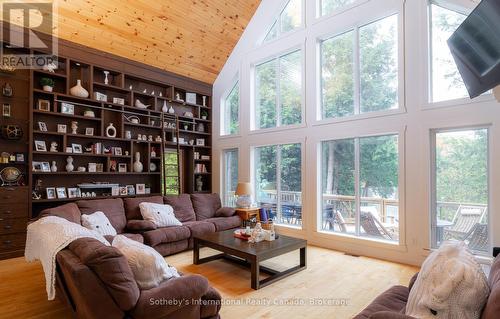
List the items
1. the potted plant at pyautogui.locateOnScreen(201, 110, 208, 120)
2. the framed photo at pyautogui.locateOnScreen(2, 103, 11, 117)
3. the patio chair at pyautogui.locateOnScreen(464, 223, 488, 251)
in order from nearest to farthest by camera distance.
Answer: the patio chair at pyautogui.locateOnScreen(464, 223, 488, 251)
the framed photo at pyautogui.locateOnScreen(2, 103, 11, 117)
the potted plant at pyautogui.locateOnScreen(201, 110, 208, 120)

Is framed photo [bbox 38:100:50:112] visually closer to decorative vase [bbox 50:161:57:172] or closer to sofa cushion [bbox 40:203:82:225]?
decorative vase [bbox 50:161:57:172]

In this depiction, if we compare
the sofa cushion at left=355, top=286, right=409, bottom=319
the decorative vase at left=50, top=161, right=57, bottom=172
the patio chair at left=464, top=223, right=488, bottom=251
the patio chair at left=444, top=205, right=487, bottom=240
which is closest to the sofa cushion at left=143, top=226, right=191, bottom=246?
the decorative vase at left=50, top=161, right=57, bottom=172

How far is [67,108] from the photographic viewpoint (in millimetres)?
4926

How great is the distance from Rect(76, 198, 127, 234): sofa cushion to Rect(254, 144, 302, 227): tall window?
282cm

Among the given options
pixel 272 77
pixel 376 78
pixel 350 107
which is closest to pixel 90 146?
pixel 272 77

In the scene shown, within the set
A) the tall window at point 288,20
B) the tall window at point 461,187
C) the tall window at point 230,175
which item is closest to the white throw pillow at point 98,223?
the tall window at point 230,175

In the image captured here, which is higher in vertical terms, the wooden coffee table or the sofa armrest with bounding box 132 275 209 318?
the sofa armrest with bounding box 132 275 209 318

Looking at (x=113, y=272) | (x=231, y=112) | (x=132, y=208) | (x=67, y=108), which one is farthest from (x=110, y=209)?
(x=231, y=112)

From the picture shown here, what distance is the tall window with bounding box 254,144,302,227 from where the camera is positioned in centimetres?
555

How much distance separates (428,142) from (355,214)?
1567 mm

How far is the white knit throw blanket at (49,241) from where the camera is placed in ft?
→ 6.48

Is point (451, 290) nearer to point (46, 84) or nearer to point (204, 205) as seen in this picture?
point (204, 205)

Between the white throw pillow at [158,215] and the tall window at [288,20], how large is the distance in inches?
162

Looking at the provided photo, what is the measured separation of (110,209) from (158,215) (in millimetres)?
711
